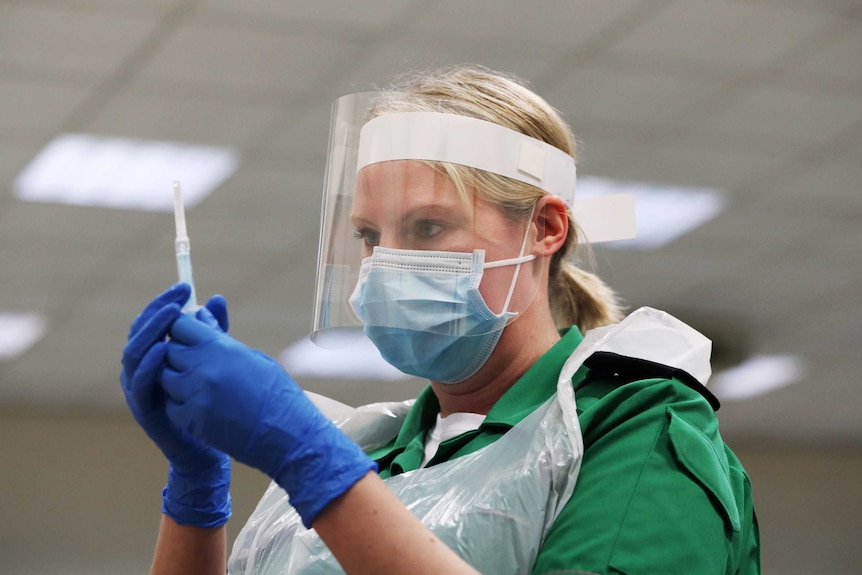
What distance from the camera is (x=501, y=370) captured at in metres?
1.54

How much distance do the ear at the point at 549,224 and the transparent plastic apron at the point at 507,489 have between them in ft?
0.65

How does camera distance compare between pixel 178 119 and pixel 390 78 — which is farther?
pixel 178 119

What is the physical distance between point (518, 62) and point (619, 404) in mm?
2987

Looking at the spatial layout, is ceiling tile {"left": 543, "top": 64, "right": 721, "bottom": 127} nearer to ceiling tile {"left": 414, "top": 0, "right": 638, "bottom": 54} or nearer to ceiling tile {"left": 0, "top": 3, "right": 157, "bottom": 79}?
ceiling tile {"left": 414, "top": 0, "right": 638, "bottom": 54}

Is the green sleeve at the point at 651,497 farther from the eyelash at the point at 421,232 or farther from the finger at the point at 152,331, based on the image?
the finger at the point at 152,331

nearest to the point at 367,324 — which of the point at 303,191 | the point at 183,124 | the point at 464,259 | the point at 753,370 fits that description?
the point at 464,259

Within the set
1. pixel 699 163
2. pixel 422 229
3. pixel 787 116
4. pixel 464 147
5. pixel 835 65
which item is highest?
pixel 835 65

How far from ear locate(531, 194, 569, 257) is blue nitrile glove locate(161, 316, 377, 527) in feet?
2.10

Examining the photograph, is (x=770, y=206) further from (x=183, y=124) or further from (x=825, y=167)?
(x=183, y=124)

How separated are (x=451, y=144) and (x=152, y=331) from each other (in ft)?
1.93

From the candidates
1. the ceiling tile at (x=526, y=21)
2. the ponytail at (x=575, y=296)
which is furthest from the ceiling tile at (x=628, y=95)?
the ponytail at (x=575, y=296)

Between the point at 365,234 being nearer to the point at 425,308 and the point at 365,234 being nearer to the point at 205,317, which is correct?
the point at 425,308

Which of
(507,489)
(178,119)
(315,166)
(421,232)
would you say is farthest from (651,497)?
(315,166)

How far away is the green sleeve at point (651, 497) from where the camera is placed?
114 cm
